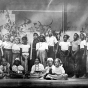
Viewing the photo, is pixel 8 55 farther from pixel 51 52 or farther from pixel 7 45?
pixel 51 52

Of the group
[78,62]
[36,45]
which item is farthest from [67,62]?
[36,45]

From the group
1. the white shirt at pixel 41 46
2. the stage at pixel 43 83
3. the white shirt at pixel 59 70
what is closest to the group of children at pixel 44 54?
the white shirt at pixel 41 46

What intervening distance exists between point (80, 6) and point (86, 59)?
185 cm

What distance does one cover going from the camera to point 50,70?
959 cm

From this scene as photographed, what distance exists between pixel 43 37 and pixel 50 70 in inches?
49.3

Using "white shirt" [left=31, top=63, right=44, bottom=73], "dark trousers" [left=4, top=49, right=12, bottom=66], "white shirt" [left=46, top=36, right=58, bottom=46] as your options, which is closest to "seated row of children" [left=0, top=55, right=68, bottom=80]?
"white shirt" [left=31, top=63, right=44, bottom=73]

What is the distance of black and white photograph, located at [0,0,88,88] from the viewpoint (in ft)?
32.4

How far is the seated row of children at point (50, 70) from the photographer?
9516 millimetres

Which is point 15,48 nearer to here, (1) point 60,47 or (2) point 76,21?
(1) point 60,47

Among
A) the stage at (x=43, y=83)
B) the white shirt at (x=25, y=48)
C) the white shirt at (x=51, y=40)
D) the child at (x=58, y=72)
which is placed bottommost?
the stage at (x=43, y=83)

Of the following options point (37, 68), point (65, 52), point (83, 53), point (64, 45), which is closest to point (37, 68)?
point (37, 68)

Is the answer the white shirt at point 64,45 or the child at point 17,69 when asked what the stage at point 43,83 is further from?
the white shirt at point 64,45

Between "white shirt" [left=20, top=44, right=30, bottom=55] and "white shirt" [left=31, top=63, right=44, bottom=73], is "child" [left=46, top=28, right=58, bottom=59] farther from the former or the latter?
"white shirt" [left=20, top=44, right=30, bottom=55]

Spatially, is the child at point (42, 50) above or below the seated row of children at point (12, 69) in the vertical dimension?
above
